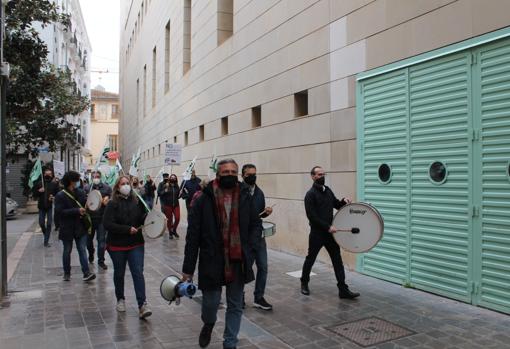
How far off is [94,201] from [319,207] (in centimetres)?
403

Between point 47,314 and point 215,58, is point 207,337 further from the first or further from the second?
point 215,58

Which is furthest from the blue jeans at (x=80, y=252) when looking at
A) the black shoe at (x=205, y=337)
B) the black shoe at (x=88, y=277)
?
the black shoe at (x=205, y=337)

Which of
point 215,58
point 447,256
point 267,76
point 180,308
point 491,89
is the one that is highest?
point 215,58

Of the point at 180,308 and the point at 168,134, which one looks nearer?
the point at 180,308

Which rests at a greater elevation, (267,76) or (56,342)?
(267,76)

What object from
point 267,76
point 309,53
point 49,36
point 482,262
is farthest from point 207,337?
point 49,36

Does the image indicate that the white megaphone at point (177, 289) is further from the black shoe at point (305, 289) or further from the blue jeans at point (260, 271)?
the black shoe at point (305, 289)

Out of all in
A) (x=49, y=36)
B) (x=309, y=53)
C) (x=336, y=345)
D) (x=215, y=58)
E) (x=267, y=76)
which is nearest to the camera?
A: (x=336, y=345)

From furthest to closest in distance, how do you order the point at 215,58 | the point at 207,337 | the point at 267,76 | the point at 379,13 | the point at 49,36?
the point at 49,36, the point at 215,58, the point at 267,76, the point at 379,13, the point at 207,337

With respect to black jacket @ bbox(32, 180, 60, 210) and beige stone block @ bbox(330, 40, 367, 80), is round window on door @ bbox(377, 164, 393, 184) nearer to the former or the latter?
beige stone block @ bbox(330, 40, 367, 80)

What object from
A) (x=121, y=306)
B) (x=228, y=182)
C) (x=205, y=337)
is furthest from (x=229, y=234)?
(x=121, y=306)

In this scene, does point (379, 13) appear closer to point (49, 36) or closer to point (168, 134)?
point (168, 134)

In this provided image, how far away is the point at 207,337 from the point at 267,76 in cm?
844

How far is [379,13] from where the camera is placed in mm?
→ 7848
